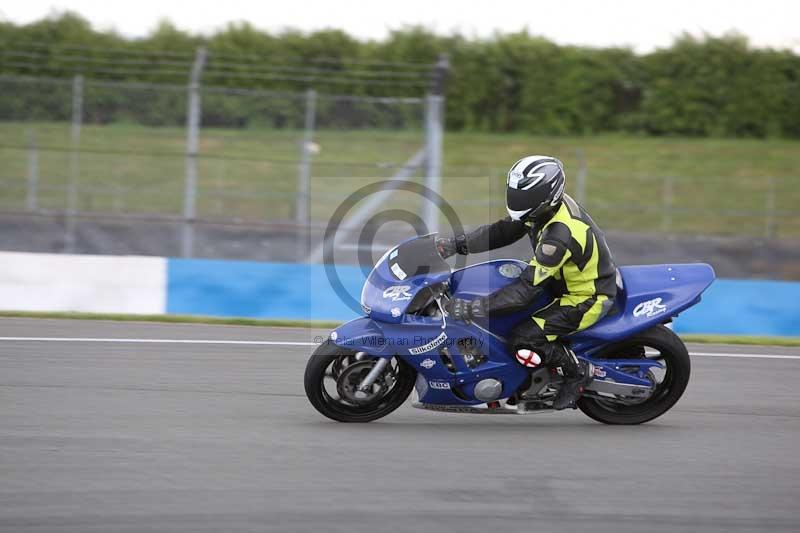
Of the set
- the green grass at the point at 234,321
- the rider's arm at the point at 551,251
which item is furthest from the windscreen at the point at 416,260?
the green grass at the point at 234,321

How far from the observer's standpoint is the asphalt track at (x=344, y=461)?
5.05 meters

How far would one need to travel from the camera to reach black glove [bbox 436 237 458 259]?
649 centimetres

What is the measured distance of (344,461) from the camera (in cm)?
587

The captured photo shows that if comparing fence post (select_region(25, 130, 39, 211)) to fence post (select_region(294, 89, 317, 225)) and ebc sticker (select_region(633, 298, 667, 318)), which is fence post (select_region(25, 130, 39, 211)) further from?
ebc sticker (select_region(633, 298, 667, 318))

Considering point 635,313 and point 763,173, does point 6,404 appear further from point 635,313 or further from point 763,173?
point 763,173

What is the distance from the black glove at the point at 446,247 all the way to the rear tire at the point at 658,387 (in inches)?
44.3

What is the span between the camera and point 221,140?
15500 millimetres

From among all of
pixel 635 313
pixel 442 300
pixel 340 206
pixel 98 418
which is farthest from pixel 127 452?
pixel 340 206

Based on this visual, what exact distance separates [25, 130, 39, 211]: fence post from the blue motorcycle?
390 inches

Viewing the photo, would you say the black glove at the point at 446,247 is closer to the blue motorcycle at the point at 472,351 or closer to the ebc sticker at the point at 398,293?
the blue motorcycle at the point at 472,351

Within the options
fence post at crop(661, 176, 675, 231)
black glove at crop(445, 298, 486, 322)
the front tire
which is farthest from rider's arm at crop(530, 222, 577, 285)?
fence post at crop(661, 176, 675, 231)

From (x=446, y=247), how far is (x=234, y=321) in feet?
16.3

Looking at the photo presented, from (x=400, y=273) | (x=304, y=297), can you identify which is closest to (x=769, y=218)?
(x=304, y=297)

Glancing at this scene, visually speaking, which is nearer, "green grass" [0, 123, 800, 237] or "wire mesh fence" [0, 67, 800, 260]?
"wire mesh fence" [0, 67, 800, 260]
